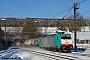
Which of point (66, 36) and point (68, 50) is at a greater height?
point (66, 36)

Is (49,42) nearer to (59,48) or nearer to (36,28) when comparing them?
(59,48)

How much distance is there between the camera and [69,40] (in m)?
39.6

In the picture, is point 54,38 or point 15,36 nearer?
point 54,38

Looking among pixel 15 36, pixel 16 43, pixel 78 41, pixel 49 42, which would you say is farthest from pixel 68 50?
pixel 15 36

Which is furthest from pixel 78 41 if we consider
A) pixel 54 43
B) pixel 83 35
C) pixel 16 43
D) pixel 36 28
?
pixel 54 43

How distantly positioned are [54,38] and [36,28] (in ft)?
133

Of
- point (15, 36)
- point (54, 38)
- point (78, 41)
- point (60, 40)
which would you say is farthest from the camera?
point (15, 36)

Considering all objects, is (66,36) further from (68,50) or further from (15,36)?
(15,36)

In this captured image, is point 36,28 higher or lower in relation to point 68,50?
higher

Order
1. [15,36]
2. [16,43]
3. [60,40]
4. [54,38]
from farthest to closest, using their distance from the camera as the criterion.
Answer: [15,36]
[16,43]
[54,38]
[60,40]

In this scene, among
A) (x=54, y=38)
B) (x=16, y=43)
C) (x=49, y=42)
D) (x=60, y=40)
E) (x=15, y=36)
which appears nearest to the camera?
(x=60, y=40)

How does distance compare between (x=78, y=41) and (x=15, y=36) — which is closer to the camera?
(x=78, y=41)

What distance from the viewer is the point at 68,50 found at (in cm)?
3941

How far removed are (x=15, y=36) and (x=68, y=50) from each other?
283ft
